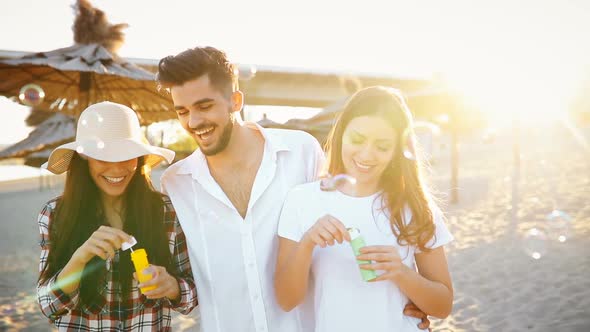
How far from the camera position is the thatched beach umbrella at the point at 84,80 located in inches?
209

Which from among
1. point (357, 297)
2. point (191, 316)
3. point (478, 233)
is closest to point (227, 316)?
point (357, 297)

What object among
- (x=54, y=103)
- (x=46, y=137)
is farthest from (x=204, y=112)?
(x=46, y=137)

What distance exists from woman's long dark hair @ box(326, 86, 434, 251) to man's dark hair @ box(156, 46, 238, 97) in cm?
74

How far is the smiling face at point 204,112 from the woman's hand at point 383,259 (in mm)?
1069

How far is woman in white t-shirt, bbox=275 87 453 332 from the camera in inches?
72.8

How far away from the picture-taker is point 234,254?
7.55 feet

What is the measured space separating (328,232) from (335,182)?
385 mm

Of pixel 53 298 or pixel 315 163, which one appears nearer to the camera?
pixel 53 298

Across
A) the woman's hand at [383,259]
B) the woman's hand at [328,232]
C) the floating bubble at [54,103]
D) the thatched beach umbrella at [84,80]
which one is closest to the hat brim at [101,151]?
the woman's hand at [328,232]

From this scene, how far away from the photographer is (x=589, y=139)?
28.0 m

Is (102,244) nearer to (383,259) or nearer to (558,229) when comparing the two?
(383,259)

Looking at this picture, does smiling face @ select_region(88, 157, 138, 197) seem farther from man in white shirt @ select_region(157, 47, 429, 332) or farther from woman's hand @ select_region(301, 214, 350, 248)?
woman's hand @ select_region(301, 214, 350, 248)

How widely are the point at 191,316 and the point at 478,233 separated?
6468mm

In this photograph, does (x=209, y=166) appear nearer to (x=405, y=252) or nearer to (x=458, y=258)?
(x=405, y=252)
